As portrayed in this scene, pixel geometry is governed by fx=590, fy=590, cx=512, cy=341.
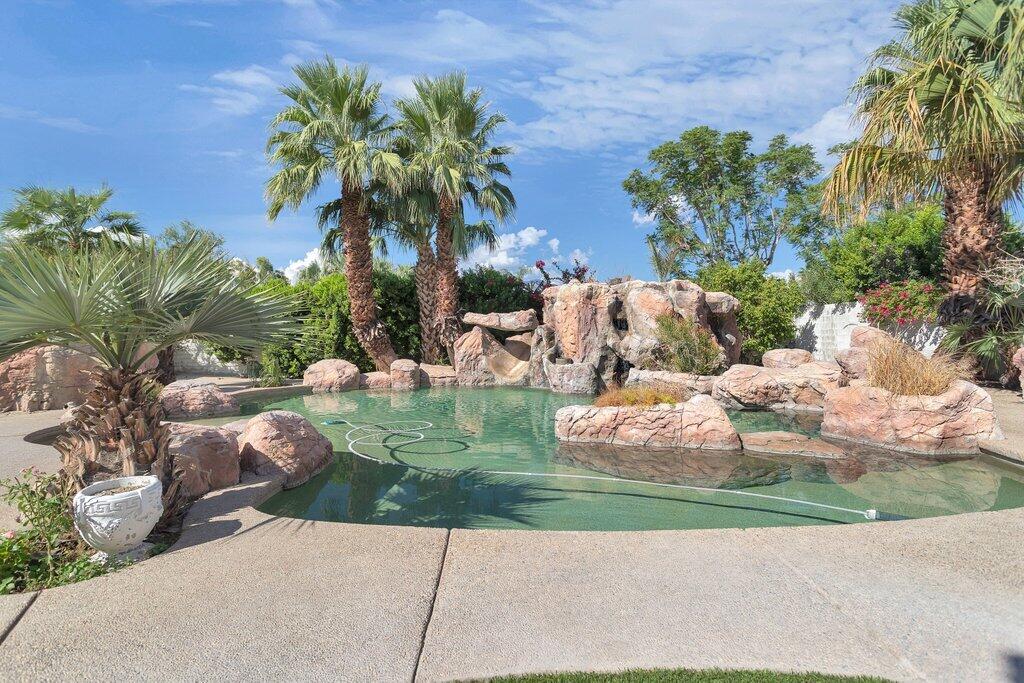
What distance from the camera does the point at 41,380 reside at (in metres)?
10.4

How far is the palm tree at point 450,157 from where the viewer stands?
17.1 metres

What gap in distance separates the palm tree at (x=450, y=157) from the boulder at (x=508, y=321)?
718 mm

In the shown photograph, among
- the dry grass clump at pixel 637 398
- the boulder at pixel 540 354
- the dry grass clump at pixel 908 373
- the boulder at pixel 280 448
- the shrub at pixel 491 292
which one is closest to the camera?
the boulder at pixel 280 448

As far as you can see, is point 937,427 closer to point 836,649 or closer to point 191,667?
point 836,649

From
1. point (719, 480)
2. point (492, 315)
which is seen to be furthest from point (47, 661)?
point (492, 315)

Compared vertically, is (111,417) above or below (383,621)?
above

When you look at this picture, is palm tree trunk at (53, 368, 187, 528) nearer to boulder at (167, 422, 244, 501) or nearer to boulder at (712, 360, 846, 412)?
boulder at (167, 422, 244, 501)

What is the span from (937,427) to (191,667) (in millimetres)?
8424

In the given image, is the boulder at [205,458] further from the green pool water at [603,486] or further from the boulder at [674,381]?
the boulder at [674,381]

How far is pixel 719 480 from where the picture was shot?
20.9 ft

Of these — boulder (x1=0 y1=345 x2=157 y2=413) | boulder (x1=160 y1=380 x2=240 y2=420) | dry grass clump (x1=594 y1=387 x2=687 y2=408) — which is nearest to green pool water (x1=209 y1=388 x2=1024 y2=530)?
dry grass clump (x1=594 y1=387 x2=687 y2=408)

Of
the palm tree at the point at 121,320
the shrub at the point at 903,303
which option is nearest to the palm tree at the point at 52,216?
the palm tree at the point at 121,320

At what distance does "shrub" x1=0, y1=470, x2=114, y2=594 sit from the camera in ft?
11.0

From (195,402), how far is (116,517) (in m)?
8.65
